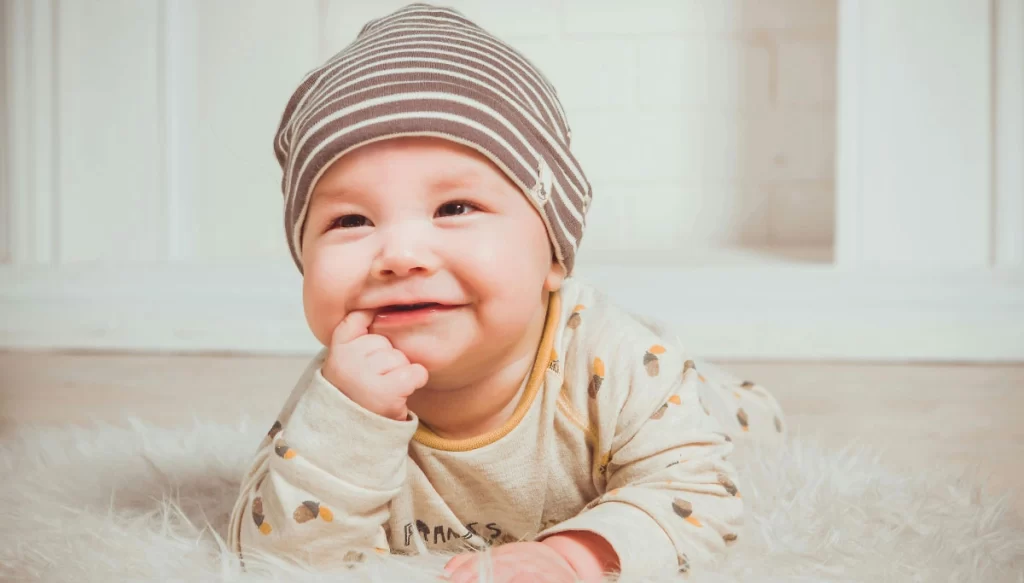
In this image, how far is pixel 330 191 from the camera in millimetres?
706

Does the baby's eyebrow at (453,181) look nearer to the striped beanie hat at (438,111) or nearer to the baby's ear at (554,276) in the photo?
the striped beanie hat at (438,111)

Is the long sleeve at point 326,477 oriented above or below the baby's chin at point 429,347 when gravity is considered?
below

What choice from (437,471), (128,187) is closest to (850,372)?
(437,471)

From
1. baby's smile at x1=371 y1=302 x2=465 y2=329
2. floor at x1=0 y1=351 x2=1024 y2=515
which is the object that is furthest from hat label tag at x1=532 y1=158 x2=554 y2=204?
floor at x1=0 y1=351 x2=1024 y2=515

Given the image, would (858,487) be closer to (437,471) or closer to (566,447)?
(566,447)

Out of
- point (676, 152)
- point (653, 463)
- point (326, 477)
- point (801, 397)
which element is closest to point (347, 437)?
point (326, 477)

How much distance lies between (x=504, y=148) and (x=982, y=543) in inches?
18.3

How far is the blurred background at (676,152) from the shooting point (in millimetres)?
1875

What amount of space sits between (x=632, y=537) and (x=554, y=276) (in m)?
0.24

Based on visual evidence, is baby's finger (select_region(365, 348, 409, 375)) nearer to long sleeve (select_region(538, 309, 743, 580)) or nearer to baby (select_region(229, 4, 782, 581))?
baby (select_region(229, 4, 782, 581))

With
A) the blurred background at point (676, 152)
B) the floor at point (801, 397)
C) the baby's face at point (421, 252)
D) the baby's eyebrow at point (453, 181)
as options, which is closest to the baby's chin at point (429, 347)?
the baby's face at point (421, 252)

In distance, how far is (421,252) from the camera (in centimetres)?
66

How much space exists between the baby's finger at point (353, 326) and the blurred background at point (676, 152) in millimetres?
1287

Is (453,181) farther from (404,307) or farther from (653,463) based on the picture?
(653,463)
